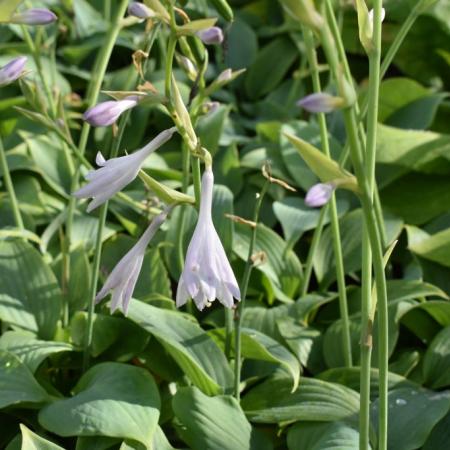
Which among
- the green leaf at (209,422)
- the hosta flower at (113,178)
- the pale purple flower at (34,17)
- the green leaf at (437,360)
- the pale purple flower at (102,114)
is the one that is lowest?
the green leaf at (437,360)

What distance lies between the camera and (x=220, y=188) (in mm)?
2580

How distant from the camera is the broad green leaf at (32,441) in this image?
1.68m

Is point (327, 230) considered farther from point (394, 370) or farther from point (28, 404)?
point (28, 404)

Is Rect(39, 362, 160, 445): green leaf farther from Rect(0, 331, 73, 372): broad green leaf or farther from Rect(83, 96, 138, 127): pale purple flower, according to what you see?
Rect(83, 96, 138, 127): pale purple flower

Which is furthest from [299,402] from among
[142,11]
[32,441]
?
[142,11]

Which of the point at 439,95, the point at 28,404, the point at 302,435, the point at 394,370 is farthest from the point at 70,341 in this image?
the point at 439,95

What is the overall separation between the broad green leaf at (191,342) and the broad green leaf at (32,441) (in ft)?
1.11

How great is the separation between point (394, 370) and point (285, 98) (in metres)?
1.73

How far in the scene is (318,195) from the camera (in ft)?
3.65

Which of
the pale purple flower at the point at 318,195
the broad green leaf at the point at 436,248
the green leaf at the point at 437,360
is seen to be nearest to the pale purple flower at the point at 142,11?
the pale purple flower at the point at 318,195

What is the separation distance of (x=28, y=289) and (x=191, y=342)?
482mm

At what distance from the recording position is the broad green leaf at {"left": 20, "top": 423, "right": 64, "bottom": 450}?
1.68 meters

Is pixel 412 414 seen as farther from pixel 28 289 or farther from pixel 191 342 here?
pixel 28 289

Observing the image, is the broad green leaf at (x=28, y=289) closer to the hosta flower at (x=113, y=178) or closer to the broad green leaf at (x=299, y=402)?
the broad green leaf at (x=299, y=402)
